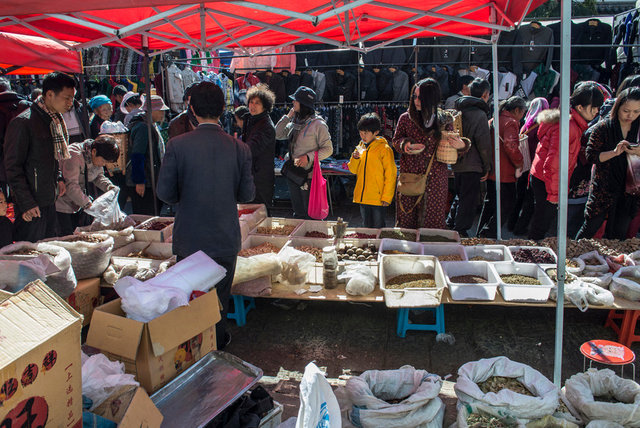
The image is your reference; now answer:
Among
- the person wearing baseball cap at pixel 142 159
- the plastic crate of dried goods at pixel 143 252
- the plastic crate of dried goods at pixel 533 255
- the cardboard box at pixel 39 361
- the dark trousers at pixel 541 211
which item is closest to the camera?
the cardboard box at pixel 39 361

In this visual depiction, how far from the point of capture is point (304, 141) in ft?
16.4

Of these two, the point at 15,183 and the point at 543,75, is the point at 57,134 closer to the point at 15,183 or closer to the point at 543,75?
the point at 15,183

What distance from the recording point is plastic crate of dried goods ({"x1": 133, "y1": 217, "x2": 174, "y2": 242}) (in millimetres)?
4285

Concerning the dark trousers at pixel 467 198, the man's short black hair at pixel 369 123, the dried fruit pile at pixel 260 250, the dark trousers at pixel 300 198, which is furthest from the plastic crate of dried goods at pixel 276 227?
the dark trousers at pixel 467 198

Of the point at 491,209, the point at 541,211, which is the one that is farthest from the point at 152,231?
the point at 491,209

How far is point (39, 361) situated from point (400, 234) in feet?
11.1

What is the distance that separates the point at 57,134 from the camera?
3799mm

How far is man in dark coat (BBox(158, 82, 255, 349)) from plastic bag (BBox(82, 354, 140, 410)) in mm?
1091

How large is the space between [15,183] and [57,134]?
484 mm

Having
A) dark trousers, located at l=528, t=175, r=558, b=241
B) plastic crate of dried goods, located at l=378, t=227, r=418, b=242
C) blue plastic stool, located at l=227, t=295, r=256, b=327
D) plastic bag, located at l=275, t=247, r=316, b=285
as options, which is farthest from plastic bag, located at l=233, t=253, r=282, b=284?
dark trousers, located at l=528, t=175, r=558, b=241

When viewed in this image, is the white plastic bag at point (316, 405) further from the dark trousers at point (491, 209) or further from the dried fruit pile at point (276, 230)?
the dark trousers at point (491, 209)

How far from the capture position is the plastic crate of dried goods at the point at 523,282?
3371 millimetres

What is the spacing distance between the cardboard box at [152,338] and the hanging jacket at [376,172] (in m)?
2.51

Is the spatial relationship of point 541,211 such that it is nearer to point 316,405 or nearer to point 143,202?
point 316,405
